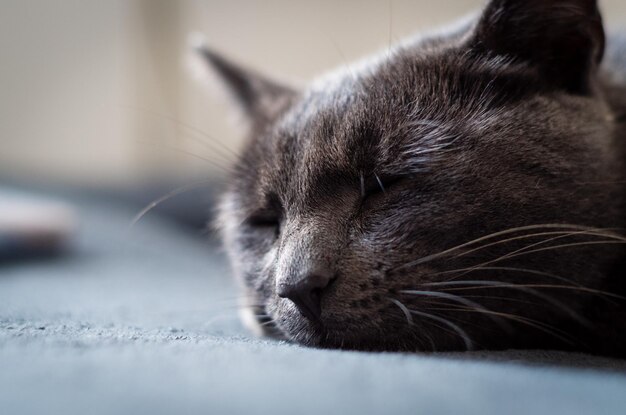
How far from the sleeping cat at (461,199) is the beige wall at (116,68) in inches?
74.8

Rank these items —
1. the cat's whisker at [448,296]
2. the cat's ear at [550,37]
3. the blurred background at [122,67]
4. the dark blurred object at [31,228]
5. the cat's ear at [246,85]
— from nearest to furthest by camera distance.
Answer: the cat's whisker at [448,296] → the cat's ear at [550,37] → the cat's ear at [246,85] → the dark blurred object at [31,228] → the blurred background at [122,67]

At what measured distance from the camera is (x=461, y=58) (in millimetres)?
853

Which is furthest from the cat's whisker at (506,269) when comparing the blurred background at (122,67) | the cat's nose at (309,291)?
the blurred background at (122,67)

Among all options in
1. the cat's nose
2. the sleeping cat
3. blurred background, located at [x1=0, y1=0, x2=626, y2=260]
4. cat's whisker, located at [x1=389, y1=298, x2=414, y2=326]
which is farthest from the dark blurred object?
blurred background, located at [x1=0, y1=0, x2=626, y2=260]

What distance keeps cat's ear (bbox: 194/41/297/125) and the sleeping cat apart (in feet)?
0.88

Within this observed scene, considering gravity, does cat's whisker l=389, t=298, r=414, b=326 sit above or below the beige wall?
below

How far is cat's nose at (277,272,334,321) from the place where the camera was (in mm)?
696

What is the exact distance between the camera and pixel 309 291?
→ 0.70 m

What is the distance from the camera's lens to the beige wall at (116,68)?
2.79 metres

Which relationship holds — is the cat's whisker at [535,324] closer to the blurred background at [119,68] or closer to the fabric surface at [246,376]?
the fabric surface at [246,376]

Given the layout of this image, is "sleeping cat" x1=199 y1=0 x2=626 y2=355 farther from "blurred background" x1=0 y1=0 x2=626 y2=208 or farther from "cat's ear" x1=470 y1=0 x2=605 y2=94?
"blurred background" x1=0 y1=0 x2=626 y2=208

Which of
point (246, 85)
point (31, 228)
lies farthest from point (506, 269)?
point (31, 228)

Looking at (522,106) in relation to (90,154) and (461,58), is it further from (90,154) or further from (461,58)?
(90,154)

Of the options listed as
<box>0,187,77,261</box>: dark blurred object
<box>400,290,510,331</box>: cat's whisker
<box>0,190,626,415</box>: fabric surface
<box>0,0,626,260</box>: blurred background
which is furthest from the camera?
<box>0,0,626,260</box>: blurred background
